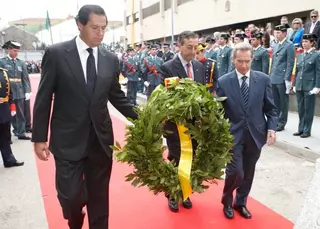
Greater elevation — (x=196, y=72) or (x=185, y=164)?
(x=196, y=72)

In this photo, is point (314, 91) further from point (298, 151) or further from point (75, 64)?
point (75, 64)

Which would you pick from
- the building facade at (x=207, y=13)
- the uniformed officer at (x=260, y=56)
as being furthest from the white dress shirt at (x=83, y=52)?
the building facade at (x=207, y=13)

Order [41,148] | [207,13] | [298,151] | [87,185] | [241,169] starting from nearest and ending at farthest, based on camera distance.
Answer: [41,148] < [87,185] < [241,169] < [298,151] < [207,13]

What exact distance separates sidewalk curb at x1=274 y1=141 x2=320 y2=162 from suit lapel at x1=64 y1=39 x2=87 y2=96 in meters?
3.98

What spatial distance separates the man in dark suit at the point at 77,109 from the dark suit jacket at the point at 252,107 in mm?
1160

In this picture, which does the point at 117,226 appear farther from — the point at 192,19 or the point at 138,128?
the point at 192,19

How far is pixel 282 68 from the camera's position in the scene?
6828 mm

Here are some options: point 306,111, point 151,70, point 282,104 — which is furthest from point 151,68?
point 306,111

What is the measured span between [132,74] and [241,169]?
9.05 metres

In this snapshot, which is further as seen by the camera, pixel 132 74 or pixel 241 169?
pixel 132 74

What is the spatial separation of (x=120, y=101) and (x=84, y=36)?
0.62 meters

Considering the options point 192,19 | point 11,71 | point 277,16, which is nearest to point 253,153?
point 11,71

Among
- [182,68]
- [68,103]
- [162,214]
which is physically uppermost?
[182,68]

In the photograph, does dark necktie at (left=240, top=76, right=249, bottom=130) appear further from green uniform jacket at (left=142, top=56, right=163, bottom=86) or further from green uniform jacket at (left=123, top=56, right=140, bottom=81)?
green uniform jacket at (left=123, top=56, right=140, bottom=81)
